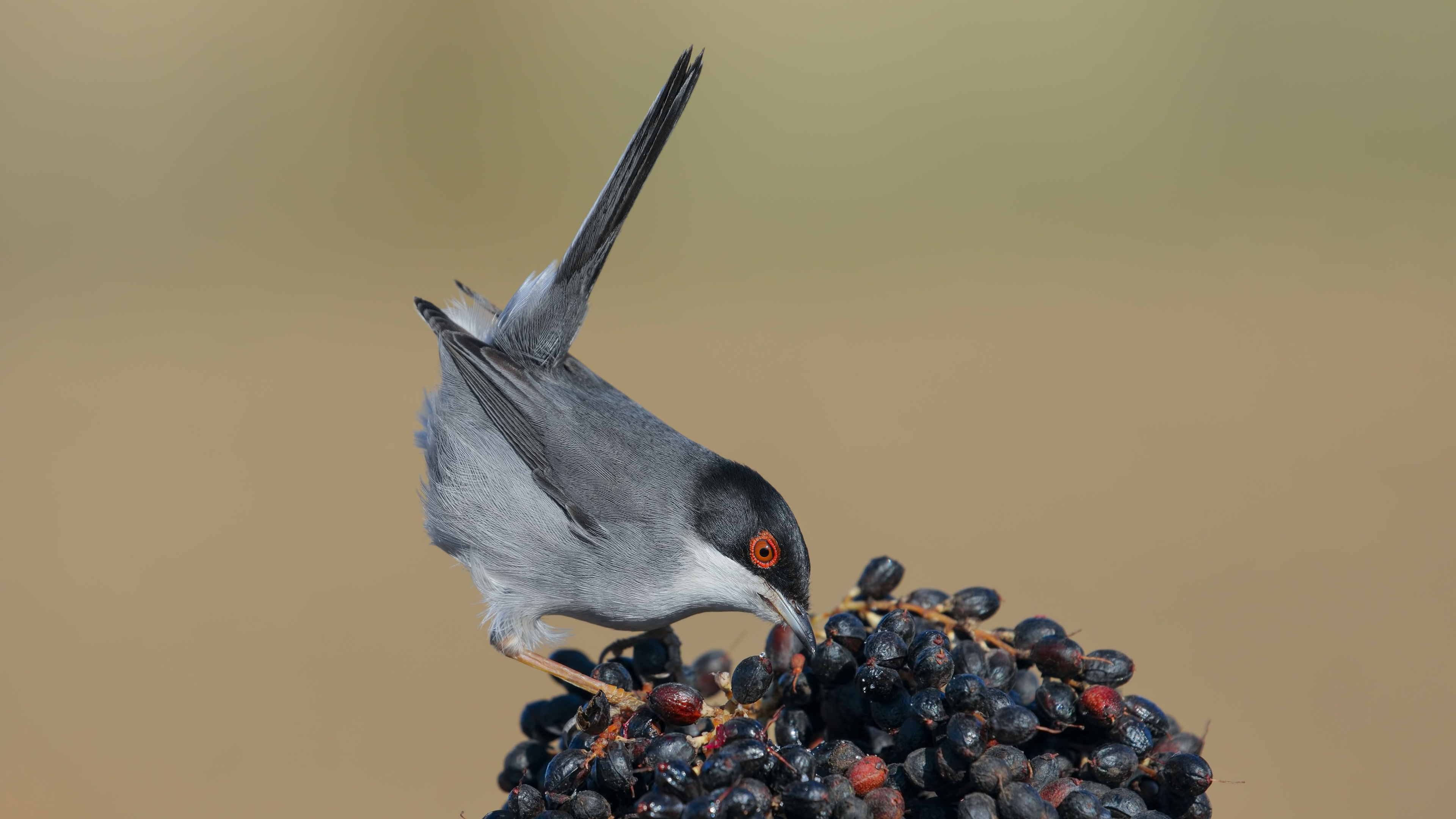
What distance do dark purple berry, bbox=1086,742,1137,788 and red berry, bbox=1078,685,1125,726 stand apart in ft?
0.20

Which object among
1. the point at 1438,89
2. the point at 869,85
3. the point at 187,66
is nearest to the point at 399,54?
the point at 187,66

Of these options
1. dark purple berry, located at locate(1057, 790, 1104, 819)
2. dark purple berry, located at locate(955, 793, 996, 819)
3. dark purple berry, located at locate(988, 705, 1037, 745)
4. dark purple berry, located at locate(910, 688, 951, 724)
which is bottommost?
dark purple berry, located at locate(955, 793, 996, 819)

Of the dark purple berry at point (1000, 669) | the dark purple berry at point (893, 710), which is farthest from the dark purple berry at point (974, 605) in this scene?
the dark purple berry at point (893, 710)

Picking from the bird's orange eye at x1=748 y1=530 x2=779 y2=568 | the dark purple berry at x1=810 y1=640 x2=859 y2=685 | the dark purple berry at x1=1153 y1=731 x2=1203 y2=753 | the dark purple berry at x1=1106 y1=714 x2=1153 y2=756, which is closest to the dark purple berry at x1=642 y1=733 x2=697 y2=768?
the dark purple berry at x1=810 y1=640 x2=859 y2=685

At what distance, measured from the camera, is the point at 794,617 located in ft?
9.66

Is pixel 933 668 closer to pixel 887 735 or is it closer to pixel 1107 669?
pixel 887 735

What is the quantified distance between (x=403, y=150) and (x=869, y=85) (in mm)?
7260

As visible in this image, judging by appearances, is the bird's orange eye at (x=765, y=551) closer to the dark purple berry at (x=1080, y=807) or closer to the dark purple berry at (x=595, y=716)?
the dark purple berry at (x=595, y=716)

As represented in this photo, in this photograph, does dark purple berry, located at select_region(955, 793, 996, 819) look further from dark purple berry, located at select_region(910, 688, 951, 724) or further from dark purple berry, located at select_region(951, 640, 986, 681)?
dark purple berry, located at select_region(951, 640, 986, 681)

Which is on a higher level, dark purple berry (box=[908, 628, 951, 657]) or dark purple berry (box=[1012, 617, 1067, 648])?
dark purple berry (box=[1012, 617, 1067, 648])

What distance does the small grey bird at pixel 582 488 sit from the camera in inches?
125

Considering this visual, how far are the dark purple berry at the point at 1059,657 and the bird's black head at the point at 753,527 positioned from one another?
86 cm

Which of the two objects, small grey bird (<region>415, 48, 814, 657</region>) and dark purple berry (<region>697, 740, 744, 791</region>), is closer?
dark purple berry (<region>697, 740, 744, 791</region>)

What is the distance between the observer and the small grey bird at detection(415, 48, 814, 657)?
3184 mm
